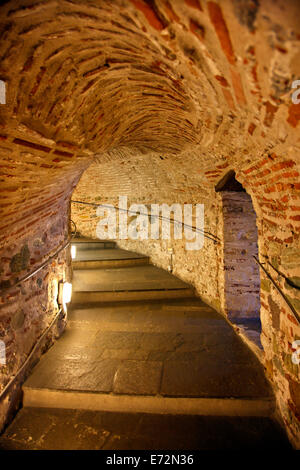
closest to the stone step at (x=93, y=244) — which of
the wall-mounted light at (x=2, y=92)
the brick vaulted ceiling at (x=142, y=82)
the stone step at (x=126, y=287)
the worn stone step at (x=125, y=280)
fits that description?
the worn stone step at (x=125, y=280)

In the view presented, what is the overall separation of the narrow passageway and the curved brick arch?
358mm

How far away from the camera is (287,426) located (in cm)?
230

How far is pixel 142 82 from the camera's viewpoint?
1.95 meters

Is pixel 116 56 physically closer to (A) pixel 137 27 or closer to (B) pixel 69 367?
(A) pixel 137 27

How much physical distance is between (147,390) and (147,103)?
268cm

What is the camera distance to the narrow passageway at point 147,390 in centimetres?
232

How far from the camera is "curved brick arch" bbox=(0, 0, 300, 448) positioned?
1.08 m

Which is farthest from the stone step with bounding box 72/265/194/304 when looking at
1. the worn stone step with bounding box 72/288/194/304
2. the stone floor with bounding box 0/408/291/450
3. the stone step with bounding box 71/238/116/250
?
the stone floor with bounding box 0/408/291/450

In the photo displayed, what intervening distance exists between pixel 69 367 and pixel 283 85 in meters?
3.26

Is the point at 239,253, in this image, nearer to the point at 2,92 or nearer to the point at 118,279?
the point at 118,279

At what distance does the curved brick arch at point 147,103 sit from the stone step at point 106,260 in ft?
10.6

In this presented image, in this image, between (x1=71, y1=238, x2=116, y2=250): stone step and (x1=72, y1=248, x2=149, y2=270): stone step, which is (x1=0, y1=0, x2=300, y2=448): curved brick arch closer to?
(x1=72, y1=248, x2=149, y2=270): stone step

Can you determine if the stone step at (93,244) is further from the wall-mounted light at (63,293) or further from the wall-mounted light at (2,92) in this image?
the wall-mounted light at (2,92)

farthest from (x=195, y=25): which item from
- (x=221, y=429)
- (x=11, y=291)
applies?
(x=221, y=429)
